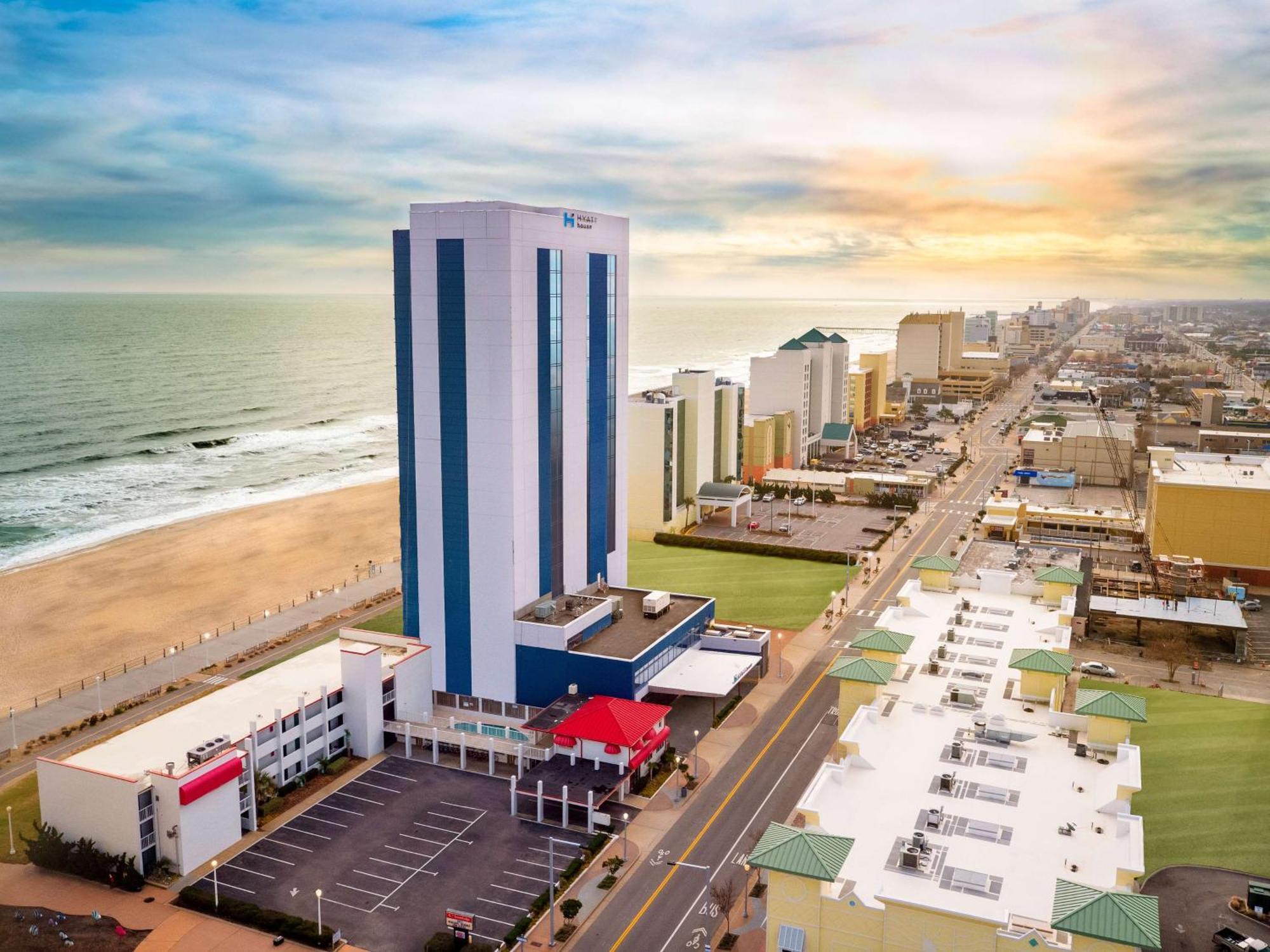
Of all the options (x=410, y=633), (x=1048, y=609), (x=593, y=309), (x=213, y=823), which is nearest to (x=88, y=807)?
(x=213, y=823)

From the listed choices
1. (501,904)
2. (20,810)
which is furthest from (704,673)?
(20,810)

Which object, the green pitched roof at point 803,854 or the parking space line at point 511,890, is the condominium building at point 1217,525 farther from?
the parking space line at point 511,890

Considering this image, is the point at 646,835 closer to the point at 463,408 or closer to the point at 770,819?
the point at 770,819

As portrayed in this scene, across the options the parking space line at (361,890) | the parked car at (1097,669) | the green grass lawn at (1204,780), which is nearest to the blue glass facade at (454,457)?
the parking space line at (361,890)

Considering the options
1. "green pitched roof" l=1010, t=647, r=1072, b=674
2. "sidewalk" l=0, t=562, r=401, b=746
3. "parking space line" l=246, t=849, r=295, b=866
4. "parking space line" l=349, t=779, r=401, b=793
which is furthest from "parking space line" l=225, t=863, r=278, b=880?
"green pitched roof" l=1010, t=647, r=1072, b=674

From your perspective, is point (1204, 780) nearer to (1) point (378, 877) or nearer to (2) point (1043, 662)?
(2) point (1043, 662)

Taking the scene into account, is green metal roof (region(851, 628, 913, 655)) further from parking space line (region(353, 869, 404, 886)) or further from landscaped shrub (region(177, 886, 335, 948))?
landscaped shrub (region(177, 886, 335, 948))
